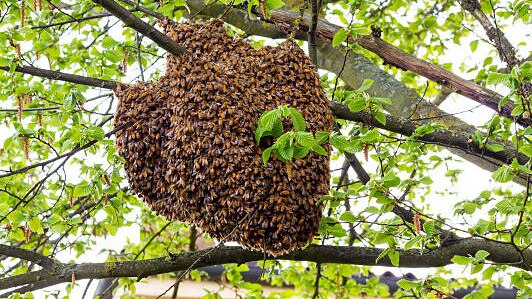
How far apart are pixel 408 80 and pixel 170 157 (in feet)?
12.7

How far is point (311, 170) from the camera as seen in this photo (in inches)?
119

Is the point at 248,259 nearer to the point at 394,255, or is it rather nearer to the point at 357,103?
the point at 394,255

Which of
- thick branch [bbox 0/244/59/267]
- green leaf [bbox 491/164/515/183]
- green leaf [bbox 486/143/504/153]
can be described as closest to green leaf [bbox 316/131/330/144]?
green leaf [bbox 491/164/515/183]

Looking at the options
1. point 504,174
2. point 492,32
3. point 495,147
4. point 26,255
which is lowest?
point 26,255

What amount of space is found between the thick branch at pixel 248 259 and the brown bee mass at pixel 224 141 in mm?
789

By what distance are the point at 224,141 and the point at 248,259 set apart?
4.03 ft

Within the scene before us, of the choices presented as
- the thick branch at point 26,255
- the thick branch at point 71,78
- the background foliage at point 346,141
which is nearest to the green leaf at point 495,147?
the background foliage at point 346,141

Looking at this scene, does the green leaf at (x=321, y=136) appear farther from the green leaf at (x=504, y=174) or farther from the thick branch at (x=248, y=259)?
the thick branch at (x=248, y=259)

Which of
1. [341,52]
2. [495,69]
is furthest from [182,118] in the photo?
[495,69]

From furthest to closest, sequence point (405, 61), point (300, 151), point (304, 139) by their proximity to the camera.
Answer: point (405, 61)
point (300, 151)
point (304, 139)

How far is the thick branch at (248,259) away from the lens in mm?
3844

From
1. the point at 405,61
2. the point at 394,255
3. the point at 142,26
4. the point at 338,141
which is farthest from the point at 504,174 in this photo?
the point at 142,26

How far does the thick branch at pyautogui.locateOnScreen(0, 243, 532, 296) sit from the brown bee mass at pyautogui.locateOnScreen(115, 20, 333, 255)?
0.79 m

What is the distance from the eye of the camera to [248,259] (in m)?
3.94
